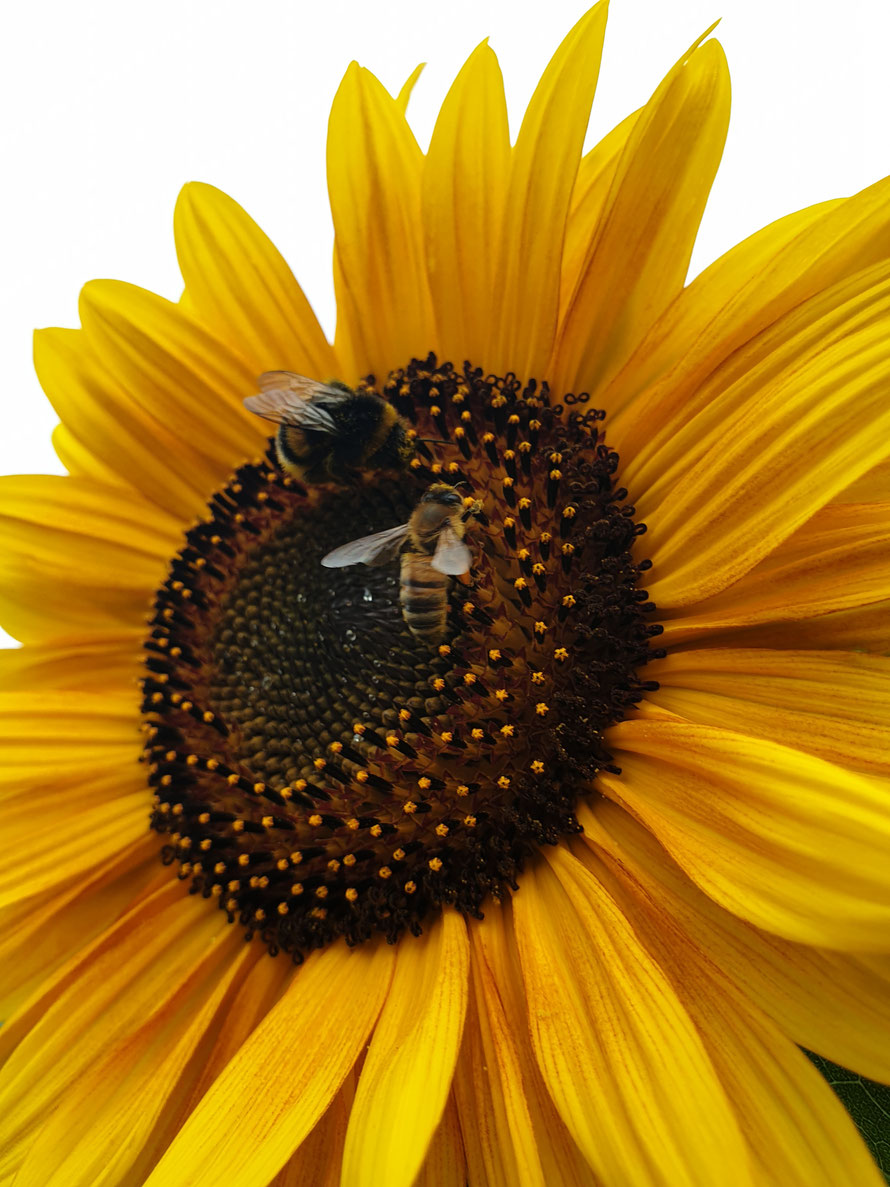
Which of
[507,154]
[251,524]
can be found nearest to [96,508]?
[251,524]

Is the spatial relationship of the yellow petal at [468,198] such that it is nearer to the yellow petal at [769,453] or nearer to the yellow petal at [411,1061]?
the yellow petal at [769,453]

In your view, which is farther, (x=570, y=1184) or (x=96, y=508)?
(x=96, y=508)

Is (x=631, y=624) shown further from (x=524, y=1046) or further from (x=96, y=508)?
(x=96, y=508)

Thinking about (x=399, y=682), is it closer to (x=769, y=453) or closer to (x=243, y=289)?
(x=769, y=453)

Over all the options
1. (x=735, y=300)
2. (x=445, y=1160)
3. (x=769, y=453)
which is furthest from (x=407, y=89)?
(x=445, y=1160)

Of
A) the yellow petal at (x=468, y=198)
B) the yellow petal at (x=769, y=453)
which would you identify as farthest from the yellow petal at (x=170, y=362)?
the yellow petal at (x=769, y=453)

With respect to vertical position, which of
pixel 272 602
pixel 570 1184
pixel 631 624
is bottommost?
pixel 570 1184
